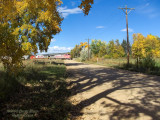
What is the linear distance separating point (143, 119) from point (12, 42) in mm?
4999

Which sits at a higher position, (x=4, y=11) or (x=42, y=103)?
(x=4, y=11)

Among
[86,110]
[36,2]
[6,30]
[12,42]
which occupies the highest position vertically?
[36,2]

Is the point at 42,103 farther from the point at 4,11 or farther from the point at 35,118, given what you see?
the point at 4,11

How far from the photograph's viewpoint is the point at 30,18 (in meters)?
20.1

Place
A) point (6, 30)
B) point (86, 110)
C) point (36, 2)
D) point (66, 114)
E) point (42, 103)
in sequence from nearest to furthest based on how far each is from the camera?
point (66, 114), point (86, 110), point (42, 103), point (6, 30), point (36, 2)

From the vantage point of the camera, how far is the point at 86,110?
4.44 meters

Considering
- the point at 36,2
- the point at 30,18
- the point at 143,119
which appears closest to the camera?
the point at 143,119

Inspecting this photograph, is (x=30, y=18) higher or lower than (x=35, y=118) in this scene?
higher

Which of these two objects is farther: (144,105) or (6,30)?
(6,30)

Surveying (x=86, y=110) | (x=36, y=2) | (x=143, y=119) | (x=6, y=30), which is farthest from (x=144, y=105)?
(x=36, y=2)

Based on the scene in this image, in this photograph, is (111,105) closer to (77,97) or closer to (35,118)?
(77,97)

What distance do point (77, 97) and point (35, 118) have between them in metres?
2.43

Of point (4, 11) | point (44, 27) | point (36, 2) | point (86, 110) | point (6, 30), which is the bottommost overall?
Answer: point (86, 110)

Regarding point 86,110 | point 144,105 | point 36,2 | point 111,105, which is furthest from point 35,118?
point 36,2
